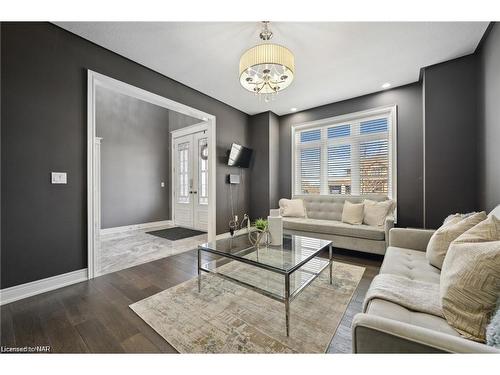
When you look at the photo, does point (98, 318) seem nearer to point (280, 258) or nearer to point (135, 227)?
point (280, 258)

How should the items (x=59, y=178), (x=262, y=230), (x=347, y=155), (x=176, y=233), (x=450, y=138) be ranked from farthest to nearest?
(x=176, y=233), (x=347, y=155), (x=450, y=138), (x=262, y=230), (x=59, y=178)

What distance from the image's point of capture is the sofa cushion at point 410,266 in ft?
4.71

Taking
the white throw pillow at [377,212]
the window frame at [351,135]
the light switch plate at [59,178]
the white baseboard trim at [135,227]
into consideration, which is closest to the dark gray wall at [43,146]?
the light switch plate at [59,178]

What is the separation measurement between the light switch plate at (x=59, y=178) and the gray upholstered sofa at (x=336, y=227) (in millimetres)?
3050

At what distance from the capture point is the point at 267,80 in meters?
2.12

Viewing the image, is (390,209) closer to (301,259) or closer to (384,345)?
(301,259)

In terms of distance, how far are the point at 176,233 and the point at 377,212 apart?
397cm

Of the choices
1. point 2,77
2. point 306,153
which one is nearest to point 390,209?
point 306,153

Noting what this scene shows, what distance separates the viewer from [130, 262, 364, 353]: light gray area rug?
1329 mm

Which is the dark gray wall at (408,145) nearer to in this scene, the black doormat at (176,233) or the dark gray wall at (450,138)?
the dark gray wall at (450,138)

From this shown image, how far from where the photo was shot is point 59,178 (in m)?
2.10

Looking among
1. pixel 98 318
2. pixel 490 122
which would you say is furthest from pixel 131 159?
pixel 490 122

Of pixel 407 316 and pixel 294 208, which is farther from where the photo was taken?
pixel 294 208
